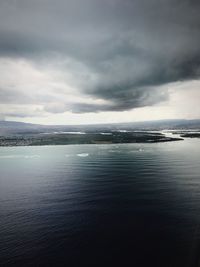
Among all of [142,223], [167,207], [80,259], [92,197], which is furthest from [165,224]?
[92,197]

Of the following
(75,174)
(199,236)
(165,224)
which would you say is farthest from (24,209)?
(75,174)

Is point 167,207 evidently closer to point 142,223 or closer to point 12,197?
point 142,223

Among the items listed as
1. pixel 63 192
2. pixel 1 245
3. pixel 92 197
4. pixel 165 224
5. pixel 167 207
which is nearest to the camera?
pixel 1 245

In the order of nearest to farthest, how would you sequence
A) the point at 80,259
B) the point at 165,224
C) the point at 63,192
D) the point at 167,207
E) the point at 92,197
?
the point at 80,259, the point at 165,224, the point at 167,207, the point at 92,197, the point at 63,192

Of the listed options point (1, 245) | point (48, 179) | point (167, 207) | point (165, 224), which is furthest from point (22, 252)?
point (48, 179)

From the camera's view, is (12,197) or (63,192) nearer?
(12,197)

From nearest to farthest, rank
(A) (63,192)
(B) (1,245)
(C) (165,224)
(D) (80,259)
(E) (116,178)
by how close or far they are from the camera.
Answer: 1. (D) (80,259)
2. (B) (1,245)
3. (C) (165,224)
4. (A) (63,192)
5. (E) (116,178)

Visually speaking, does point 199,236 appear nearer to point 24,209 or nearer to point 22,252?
point 22,252

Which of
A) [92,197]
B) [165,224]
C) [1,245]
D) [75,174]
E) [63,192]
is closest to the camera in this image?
[1,245]

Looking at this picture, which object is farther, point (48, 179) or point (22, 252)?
point (48, 179)
